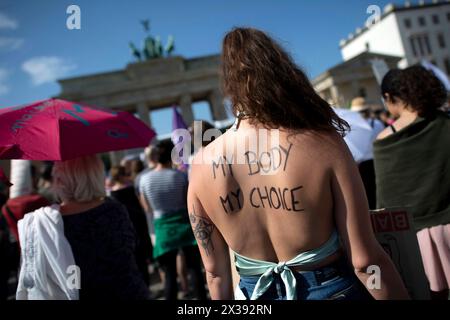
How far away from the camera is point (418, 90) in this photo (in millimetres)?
2424

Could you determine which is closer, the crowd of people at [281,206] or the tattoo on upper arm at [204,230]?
the crowd of people at [281,206]

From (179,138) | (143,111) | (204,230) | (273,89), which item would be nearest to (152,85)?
(143,111)

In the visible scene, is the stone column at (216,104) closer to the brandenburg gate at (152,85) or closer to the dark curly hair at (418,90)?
the brandenburg gate at (152,85)

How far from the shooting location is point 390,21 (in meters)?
52.9

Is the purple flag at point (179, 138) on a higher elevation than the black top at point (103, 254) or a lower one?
higher

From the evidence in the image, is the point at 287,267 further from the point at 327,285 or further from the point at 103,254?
the point at 103,254

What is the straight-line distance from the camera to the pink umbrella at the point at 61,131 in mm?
2066

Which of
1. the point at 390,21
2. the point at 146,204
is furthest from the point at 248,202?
the point at 390,21

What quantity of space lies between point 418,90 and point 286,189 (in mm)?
1549

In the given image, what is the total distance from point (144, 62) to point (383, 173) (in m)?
41.3

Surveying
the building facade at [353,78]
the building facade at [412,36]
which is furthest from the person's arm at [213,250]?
the building facade at [412,36]

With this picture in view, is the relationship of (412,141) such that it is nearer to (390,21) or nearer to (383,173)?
(383,173)

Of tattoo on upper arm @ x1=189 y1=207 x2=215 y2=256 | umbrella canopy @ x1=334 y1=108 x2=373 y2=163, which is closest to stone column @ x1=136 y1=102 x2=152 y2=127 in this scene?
umbrella canopy @ x1=334 y1=108 x2=373 y2=163

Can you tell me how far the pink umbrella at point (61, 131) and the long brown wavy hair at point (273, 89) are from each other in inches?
45.9
